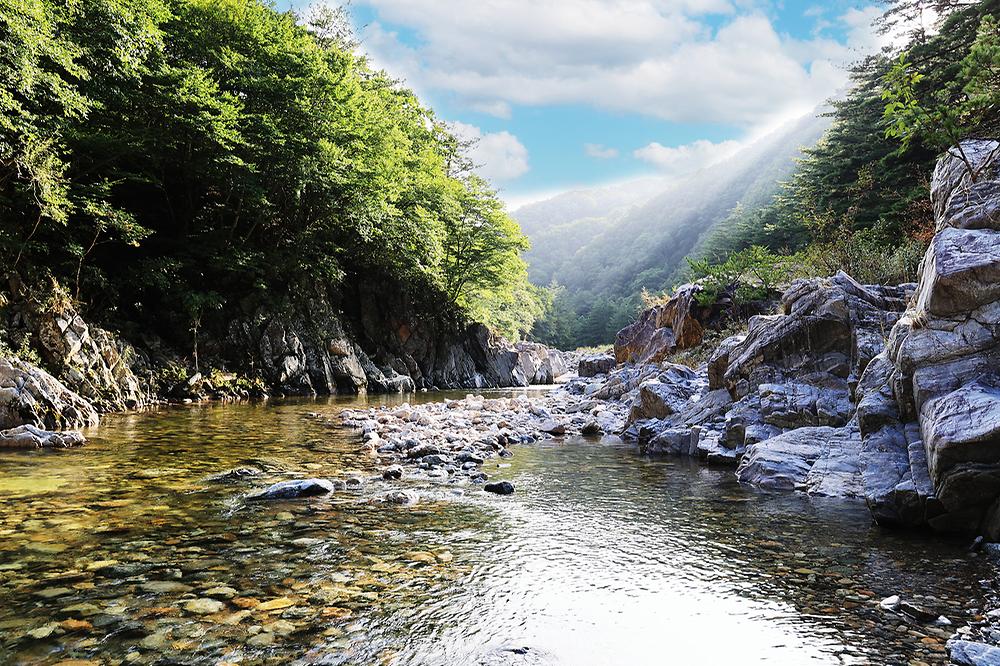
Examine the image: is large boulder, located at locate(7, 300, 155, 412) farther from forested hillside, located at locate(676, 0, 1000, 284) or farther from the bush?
the bush

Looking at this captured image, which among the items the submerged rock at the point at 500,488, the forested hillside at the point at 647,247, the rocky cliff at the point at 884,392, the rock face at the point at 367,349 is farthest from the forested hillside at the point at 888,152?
the forested hillside at the point at 647,247

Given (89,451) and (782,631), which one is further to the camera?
(89,451)

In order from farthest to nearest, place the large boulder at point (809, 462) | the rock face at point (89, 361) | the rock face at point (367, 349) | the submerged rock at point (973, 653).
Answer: the rock face at point (367, 349) → the rock face at point (89, 361) → the large boulder at point (809, 462) → the submerged rock at point (973, 653)

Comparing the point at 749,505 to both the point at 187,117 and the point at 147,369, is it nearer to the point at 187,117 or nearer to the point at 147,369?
the point at 147,369

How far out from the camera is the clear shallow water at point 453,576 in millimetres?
Result: 2627

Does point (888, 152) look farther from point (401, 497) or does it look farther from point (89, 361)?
point (89, 361)

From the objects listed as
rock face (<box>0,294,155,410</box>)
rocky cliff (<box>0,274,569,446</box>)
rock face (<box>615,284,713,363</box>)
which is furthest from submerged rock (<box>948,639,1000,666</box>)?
rock face (<box>615,284,713,363</box>)

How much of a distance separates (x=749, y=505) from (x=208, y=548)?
476 cm

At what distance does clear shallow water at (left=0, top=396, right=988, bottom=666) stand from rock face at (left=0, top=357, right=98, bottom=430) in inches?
109

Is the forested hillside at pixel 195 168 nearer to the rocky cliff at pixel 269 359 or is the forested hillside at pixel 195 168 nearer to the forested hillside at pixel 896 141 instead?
the rocky cliff at pixel 269 359

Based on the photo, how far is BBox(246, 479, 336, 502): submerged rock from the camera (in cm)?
517

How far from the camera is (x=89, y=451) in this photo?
7184mm

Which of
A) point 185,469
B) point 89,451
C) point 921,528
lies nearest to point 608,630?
point 921,528

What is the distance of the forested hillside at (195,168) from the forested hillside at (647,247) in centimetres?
6270
